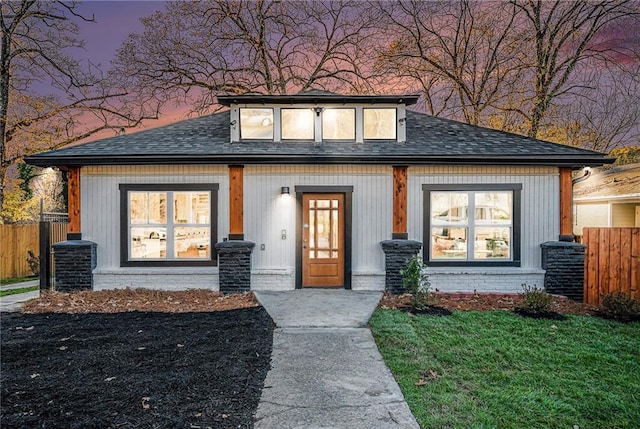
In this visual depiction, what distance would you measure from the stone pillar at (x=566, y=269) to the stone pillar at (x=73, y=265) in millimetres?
10401

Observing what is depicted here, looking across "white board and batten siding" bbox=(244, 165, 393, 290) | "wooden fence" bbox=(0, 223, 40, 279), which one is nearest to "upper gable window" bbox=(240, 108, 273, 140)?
"white board and batten siding" bbox=(244, 165, 393, 290)

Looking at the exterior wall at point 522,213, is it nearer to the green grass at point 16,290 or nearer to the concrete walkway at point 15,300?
the concrete walkway at point 15,300

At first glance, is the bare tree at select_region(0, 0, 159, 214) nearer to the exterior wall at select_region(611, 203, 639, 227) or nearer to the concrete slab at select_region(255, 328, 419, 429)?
the concrete slab at select_region(255, 328, 419, 429)

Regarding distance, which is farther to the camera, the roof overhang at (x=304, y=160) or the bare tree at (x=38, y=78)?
the bare tree at (x=38, y=78)

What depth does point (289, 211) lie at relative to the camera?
873 cm

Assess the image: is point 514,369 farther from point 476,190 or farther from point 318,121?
point 318,121

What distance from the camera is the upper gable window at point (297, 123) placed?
368 inches

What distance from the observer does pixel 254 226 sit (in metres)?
8.70

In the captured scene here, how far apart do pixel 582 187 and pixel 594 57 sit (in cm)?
557

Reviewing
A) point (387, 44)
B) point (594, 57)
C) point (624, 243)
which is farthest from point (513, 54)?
point (624, 243)

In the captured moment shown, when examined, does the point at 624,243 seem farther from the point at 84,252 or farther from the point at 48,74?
the point at 48,74

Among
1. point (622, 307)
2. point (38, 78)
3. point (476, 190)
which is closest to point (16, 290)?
point (38, 78)

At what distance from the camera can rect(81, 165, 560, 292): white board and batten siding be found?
8.66 metres

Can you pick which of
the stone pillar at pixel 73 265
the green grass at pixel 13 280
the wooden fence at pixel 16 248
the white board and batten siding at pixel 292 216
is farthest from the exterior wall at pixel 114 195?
the wooden fence at pixel 16 248
